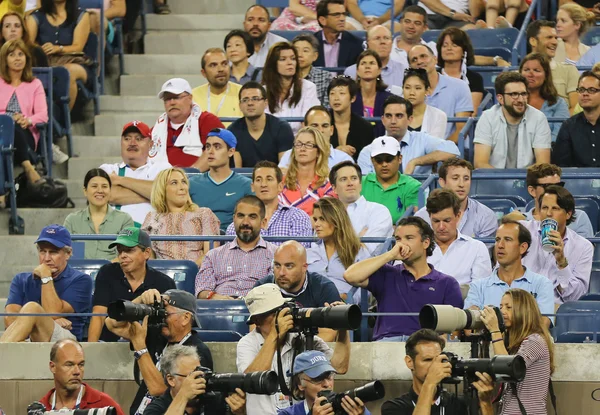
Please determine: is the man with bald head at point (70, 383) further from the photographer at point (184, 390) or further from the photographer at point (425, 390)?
the photographer at point (425, 390)

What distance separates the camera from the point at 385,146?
13.0 metres

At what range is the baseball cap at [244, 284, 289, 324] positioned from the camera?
32.1 ft

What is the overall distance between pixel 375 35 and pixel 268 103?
4.64 ft

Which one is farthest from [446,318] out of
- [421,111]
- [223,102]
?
[223,102]

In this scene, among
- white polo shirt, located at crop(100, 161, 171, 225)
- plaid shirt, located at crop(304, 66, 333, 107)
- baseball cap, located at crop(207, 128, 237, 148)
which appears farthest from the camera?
plaid shirt, located at crop(304, 66, 333, 107)

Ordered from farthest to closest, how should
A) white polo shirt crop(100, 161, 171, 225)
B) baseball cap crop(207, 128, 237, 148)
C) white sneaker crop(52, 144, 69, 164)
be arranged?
white sneaker crop(52, 144, 69, 164), white polo shirt crop(100, 161, 171, 225), baseball cap crop(207, 128, 237, 148)

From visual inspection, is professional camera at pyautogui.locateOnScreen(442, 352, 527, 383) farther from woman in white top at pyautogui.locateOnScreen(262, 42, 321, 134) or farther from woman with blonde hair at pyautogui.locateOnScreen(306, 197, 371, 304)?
woman in white top at pyautogui.locateOnScreen(262, 42, 321, 134)

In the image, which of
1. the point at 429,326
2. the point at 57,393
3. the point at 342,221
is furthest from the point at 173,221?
the point at 429,326

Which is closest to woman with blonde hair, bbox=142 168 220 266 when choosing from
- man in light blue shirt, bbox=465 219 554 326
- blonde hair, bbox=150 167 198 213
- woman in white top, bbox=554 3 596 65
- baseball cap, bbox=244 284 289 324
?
blonde hair, bbox=150 167 198 213

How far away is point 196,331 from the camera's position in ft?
34.1

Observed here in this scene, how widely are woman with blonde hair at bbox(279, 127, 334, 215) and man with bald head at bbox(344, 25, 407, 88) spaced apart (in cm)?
285

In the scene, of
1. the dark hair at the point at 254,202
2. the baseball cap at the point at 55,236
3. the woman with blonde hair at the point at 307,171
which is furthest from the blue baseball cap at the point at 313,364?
the woman with blonde hair at the point at 307,171

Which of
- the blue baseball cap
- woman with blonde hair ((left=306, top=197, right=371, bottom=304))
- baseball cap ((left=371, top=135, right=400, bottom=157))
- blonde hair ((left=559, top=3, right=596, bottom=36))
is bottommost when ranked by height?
the blue baseball cap

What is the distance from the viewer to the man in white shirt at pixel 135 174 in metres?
13.5
